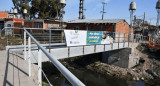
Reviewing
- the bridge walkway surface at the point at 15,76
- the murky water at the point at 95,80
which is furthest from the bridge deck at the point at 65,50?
the murky water at the point at 95,80

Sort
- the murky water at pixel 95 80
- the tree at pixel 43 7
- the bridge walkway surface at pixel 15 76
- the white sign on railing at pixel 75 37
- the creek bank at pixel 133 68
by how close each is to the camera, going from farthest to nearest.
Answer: the tree at pixel 43 7 < the creek bank at pixel 133 68 < the murky water at pixel 95 80 < the white sign on railing at pixel 75 37 < the bridge walkway surface at pixel 15 76

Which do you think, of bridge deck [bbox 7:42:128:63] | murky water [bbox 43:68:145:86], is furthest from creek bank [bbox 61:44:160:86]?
bridge deck [bbox 7:42:128:63]

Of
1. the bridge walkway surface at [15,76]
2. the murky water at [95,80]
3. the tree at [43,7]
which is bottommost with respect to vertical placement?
the murky water at [95,80]

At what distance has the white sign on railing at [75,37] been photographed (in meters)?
9.83

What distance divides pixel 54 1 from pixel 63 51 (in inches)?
1440

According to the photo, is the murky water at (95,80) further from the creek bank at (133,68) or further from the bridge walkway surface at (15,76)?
the bridge walkway surface at (15,76)

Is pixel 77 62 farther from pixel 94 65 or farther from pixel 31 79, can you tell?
pixel 31 79

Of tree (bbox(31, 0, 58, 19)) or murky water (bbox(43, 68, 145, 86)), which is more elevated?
tree (bbox(31, 0, 58, 19))

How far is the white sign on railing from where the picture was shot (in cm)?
983

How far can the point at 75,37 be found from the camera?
10297 millimetres

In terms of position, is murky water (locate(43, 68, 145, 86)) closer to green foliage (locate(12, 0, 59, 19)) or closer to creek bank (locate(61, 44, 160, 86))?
creek bank (locate(61, 44, 160, 86))

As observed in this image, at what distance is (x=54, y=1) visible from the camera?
43.6m

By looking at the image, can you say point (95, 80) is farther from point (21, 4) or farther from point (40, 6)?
point (21, 4)

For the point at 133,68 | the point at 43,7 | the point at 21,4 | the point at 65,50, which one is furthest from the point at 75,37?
the point at 21,4
